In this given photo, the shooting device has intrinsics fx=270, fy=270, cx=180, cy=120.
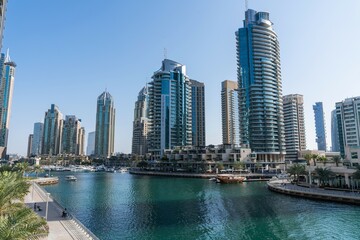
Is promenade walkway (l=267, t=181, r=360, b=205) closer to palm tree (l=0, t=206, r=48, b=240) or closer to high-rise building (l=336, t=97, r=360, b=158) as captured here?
palm tree (l=0, t=206, r=48, b=240)

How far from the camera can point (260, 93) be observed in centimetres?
18750

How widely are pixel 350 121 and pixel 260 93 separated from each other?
65.2 meters

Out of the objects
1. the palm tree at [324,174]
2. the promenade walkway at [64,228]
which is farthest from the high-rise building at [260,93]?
the promenade walkway at [64,228]

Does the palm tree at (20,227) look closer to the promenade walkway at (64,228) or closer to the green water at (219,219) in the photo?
the promenade walkway at (64,228)

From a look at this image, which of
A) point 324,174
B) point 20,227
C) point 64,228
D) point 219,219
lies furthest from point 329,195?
point 20,227

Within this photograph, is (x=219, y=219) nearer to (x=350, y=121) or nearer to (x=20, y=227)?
(x=20, y=227)

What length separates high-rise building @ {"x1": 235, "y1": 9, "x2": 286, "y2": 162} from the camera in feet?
610

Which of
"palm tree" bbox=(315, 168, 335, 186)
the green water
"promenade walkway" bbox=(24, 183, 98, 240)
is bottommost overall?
the green water

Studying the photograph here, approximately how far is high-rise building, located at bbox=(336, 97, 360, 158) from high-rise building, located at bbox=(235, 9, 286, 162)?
143 feet

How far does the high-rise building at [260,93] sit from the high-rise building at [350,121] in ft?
143

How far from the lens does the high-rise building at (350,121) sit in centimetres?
18375

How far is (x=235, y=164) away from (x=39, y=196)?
11296 centimetres

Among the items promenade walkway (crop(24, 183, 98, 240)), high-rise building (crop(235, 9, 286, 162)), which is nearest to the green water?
promenade walkway (crop(24, 183, 98, 240))

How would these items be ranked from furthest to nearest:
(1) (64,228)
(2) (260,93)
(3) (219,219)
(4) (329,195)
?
(2) (260,93), (4) (329,195), (3) (219,219), (1) (64,228)
